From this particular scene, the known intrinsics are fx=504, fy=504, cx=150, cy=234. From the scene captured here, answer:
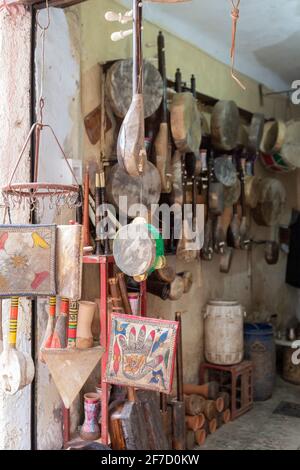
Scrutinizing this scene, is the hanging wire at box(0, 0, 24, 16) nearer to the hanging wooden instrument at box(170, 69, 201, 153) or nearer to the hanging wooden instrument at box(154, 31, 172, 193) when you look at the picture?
the hanging wooden instrument at box(154, 31, 172, 193)

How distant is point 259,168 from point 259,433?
2584 millimetres

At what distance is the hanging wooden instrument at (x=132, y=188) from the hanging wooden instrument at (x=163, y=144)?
10 centimetres

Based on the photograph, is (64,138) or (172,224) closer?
(64,138)

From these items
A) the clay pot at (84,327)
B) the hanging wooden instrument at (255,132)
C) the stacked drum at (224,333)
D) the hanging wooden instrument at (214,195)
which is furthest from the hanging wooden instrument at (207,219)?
the clay pot at (84,327)

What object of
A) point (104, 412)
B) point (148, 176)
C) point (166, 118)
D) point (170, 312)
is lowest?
point (104, 412)

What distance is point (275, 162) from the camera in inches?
194

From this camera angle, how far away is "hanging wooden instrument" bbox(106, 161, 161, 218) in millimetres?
2814

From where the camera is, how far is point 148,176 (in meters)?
2.94

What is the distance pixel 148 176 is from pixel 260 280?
2497 millimetres

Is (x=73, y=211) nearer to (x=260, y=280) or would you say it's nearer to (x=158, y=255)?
(x=158, y=255)

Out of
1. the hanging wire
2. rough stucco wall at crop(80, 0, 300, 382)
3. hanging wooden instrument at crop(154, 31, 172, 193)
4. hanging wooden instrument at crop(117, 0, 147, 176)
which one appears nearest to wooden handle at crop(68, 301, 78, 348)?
hanging wooden instrument at crop(117, 0, 147, 176)

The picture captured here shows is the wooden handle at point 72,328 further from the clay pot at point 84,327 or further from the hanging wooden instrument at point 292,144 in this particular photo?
the hanging wooden instrument at point 292,144

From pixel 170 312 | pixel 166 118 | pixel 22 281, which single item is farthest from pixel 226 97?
pixel 22 281

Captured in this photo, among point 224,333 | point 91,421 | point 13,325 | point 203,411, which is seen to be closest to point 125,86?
point 13,325
